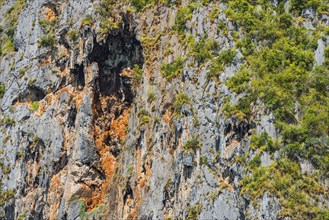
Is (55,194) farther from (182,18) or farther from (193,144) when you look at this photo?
(182,18)

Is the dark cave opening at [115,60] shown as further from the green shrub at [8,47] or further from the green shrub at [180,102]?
the green shrub at [8,47]

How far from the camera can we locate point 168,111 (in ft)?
90.0

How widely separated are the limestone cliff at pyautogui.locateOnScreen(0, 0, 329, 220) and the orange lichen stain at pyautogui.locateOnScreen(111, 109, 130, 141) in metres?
0.06

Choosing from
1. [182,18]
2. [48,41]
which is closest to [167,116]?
[182,18]

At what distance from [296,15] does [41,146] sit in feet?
52.3

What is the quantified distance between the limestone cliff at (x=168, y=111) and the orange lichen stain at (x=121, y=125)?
6 cm

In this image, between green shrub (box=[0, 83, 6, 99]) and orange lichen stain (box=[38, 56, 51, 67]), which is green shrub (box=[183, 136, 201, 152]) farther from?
green shrub (box=[0, 83, 6, 99])

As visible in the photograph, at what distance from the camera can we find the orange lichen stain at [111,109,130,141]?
105 ft

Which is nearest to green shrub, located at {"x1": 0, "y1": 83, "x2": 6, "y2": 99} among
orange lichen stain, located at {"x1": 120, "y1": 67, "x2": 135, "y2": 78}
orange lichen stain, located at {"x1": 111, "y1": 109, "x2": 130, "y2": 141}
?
orange lichen stain, located at {"x1": 111, "y1": 109, "x2": 130, "y2": 141}

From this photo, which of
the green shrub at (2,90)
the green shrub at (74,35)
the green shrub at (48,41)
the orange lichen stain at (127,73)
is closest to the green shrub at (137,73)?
the orange lichen stain at (127,73)

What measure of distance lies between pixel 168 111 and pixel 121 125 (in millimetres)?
5580

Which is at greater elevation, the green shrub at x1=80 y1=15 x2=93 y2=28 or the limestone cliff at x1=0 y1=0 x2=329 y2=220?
the green shrub at x1=80 y1=15 x2=93 y2=28

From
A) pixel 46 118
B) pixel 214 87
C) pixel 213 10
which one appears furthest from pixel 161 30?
pixel 46 118

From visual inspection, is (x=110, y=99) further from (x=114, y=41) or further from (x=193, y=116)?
(x=193, y=116)
